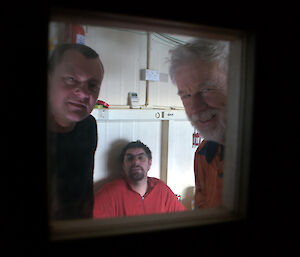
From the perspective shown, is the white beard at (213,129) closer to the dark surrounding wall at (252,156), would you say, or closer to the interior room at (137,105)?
the dark surrounding wall at (252,156)

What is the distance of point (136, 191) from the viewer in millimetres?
2010

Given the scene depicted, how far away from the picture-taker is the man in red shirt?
1830 millimetres

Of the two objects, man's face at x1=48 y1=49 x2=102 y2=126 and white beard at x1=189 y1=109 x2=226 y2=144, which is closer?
white beard at x1=189 y1=109 x2=226 y2=144

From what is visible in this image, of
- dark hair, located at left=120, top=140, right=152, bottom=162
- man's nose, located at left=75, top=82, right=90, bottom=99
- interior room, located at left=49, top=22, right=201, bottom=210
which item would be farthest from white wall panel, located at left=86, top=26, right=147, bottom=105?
man's nose, located at left=75, top=82, right=90, bottom=99

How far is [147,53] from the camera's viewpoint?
211 centimetres

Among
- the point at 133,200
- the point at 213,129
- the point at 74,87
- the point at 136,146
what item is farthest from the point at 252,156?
the point at 136,146

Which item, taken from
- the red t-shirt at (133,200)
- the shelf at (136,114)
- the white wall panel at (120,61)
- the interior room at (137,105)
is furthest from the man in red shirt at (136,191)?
the white wall panel at (120,61)

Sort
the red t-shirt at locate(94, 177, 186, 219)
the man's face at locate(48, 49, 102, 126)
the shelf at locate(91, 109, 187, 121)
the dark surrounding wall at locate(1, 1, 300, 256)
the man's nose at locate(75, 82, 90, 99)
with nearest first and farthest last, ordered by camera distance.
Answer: the dark surrounding wall at locate(1, 1, 300, 256), the man's face at locate(48, 49, 102, 126), the man's nose at locate(75, 82, 90, 99), the red t-shirt at locate(94, 177, 186, 219), the shelf at locate(91, 109, 187, 121)

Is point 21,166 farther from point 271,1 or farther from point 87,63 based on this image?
point 87,63

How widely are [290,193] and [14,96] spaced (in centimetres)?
56

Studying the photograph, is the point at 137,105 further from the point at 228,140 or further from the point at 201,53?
the point at 228,140

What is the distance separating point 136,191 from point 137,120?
2.10 feet

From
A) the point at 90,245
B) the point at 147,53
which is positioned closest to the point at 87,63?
the point at 147,53

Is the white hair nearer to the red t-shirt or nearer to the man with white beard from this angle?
the man with white beard
